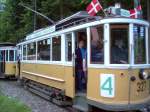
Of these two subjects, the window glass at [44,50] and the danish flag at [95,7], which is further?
the window glass at [44,50]

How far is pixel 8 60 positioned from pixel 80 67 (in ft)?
56.2

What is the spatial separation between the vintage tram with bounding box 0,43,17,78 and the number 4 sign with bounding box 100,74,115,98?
19.0 metres

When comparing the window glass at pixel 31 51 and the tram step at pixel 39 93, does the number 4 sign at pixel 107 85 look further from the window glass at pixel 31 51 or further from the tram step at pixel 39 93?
the window glass at pixel 31 51

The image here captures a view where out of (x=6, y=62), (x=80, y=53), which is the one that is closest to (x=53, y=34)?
(x=80, y=53)

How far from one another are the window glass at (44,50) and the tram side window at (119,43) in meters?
5.57

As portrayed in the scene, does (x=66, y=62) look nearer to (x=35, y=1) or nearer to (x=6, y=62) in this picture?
(x=6, y=62)

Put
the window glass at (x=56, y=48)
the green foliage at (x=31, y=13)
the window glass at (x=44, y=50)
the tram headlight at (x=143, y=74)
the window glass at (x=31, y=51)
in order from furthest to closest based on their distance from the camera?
the green foliage at (x=31, y=13)
the window glass at (x=31, y=51)
the window glass at (x=44, y=50)
the window glass at (x=56, y=48)
the tram headlight at (x=143, y=74)

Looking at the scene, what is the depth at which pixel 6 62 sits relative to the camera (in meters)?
29.6

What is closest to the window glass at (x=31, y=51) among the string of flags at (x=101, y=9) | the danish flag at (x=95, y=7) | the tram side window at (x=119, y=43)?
the string of flags at (x=101, y=9)

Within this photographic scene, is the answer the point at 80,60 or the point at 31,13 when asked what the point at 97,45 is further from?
the point at 31,13

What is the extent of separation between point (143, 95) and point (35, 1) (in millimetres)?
26136

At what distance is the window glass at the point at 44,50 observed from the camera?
16.3 meters

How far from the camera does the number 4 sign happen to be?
10.8 metres

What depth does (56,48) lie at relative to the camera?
1515 centimetres
